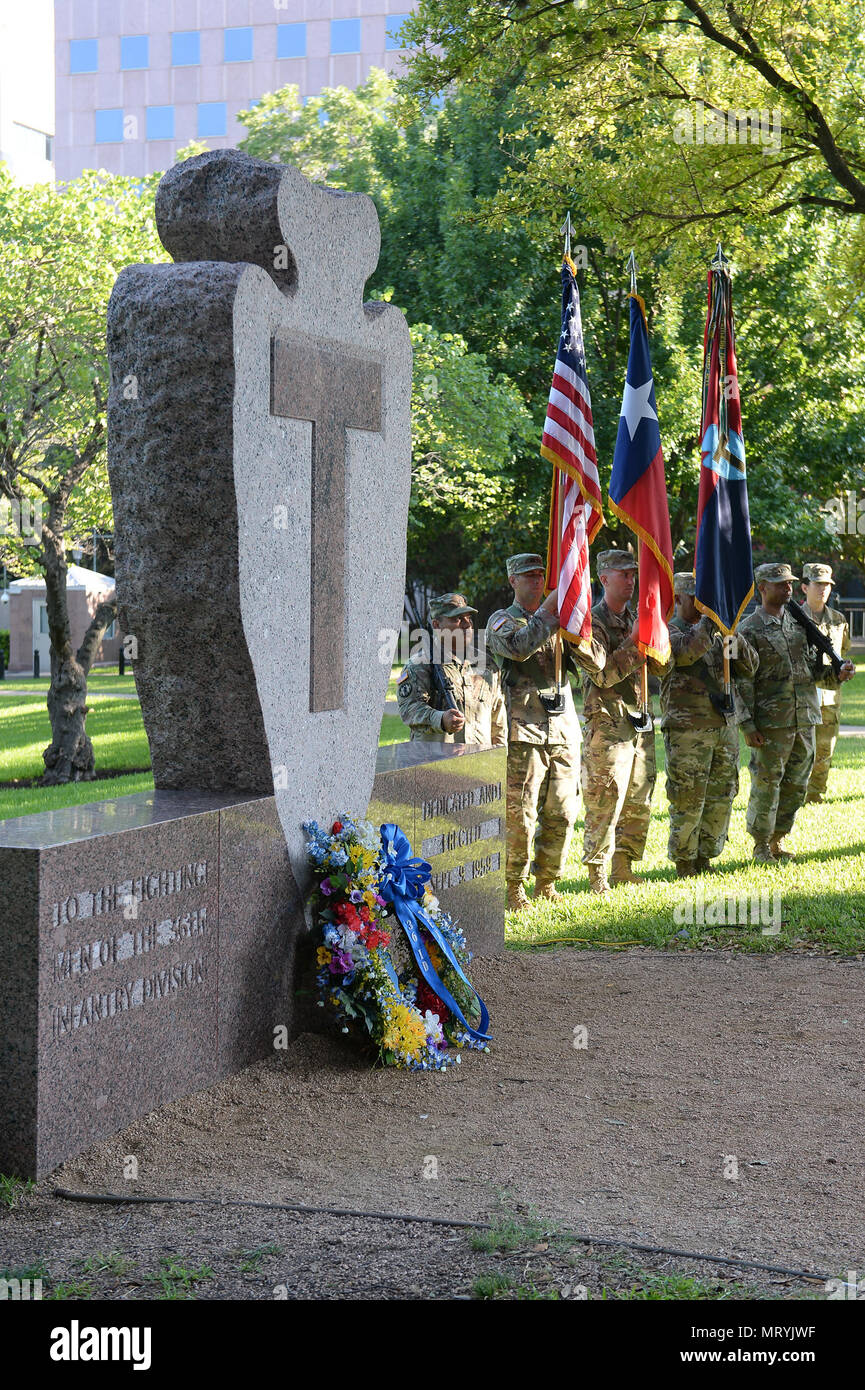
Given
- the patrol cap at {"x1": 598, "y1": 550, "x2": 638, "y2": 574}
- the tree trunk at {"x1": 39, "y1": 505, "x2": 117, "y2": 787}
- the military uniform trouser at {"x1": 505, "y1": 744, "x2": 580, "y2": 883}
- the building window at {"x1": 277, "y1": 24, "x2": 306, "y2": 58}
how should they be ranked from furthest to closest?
the building window at {"x1": 277, "y1": 24, "x2": 306, "y2": 58}, the tree trunk at {"x1": 39, "y1": 505, "x2": 117, "y2": 787}, the patrol cap at {"x1": 598, "y1": 550, "x2": 638, "y2": 574}, the military uniform trouser at {"x1": 505, "y1": 744, "x2": 580, "y2": 883}

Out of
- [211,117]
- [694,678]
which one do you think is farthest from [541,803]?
[211,117]

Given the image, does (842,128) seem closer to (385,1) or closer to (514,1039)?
(514,1039)

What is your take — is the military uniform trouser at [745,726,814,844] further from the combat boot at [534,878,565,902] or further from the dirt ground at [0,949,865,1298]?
the dirt ground at [0,949,865,1298]

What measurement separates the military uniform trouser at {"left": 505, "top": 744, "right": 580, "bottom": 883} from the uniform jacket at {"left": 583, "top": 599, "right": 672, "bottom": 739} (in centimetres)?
32

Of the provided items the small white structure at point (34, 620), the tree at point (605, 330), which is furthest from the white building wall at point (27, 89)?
the tree at point (605, 330)

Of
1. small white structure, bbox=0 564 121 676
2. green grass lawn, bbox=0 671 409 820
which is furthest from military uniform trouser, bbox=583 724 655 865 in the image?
small white structure, bbox=0 564 121 676

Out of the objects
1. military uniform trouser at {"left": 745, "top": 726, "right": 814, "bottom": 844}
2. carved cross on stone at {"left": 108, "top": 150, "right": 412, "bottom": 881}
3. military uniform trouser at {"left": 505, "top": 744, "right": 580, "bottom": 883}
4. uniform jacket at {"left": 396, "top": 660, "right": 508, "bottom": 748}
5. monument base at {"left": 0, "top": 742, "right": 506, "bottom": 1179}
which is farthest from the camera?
military uniform trouser at {"left": 745, "top": 726, "right": 814, "bottom": 844}

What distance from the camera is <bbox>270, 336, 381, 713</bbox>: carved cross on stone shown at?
574 centimetres

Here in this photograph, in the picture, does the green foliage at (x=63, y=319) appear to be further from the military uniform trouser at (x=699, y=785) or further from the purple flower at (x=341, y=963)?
the purple flower at (x=341, y=963)

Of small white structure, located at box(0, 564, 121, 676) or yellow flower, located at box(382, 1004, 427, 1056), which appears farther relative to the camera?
small white structure, located at box(0, 564, 121, 676)

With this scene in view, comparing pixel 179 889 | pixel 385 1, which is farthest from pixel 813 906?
pixel 385 1

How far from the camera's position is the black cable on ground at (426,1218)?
3.77 m

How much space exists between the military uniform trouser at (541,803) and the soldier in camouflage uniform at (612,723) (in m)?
0.22

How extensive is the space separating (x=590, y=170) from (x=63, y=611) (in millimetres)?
8421
